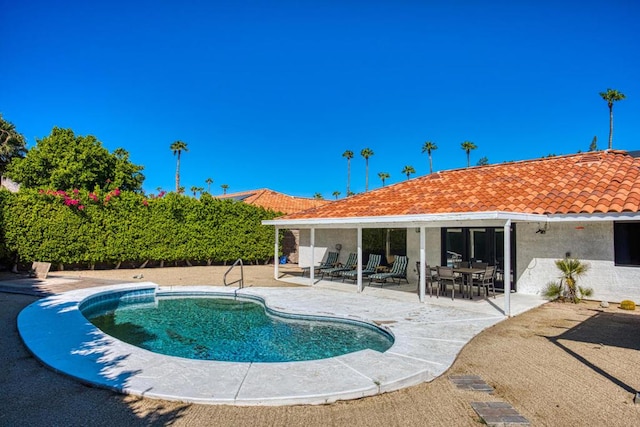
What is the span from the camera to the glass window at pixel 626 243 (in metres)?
11.1

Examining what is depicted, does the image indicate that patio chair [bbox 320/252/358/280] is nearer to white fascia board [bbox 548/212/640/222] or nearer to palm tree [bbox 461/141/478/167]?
white fascia board [bbox 548/212/640/222]

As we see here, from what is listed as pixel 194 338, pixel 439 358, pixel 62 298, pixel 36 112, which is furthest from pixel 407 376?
pixel 36 112

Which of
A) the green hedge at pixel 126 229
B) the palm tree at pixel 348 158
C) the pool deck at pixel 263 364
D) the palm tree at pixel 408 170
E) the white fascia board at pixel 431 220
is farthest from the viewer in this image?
the palm tree at pixel 348 158

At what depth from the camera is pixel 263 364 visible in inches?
234

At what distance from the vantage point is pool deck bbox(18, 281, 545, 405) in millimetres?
4777

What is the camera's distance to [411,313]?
32.6 feet

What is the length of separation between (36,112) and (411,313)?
29.8m


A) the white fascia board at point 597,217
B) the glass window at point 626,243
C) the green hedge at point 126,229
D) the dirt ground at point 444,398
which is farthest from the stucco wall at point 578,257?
the green hedge at point 126,229

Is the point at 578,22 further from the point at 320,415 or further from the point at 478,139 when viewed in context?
the point at 478,139

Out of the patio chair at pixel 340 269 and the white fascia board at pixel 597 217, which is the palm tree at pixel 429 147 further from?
the white fascia board at pixel 597 217

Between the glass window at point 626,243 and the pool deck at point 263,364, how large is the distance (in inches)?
166

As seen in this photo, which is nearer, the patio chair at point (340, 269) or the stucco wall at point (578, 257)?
the stucco wall at point (578, 257)

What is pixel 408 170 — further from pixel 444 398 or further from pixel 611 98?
pixel 444 398

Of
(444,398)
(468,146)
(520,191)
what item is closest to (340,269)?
(520,191)
